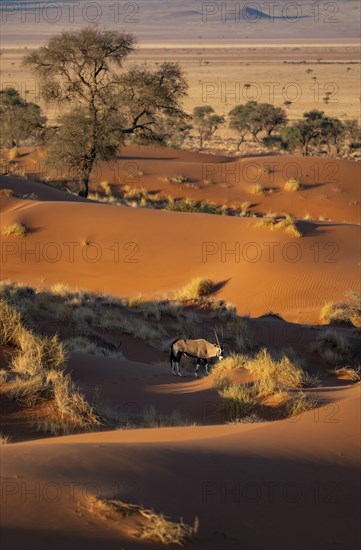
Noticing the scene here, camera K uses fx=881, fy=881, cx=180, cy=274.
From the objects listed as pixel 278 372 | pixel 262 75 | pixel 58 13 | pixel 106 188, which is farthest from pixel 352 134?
pixel 58 13

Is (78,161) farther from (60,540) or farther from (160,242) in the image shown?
(60,540)

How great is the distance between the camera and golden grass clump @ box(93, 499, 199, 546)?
16.9 feet

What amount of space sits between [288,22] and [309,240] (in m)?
182

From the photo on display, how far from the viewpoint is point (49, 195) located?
3034cm

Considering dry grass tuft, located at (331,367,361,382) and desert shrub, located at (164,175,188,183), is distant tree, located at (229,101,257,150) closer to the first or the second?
desert shrub, located at (164,175,188,183)

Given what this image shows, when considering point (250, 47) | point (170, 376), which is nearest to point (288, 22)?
point (250, 47)

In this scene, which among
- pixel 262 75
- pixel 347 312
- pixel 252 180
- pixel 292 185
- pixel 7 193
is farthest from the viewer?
pixel 262 75

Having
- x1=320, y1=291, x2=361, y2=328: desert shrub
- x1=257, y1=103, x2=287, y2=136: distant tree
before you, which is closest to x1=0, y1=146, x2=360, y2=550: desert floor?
x1=320, y1=291, x2=361, y2=328: desert shrub

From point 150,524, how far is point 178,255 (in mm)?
18058

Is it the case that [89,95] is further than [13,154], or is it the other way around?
[13,154]

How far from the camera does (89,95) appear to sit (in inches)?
1300

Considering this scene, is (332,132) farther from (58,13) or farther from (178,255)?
(58,13)

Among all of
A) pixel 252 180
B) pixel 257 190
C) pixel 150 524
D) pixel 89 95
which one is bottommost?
pixel 257 190

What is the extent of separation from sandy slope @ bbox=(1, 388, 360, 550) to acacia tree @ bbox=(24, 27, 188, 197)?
83.2ft
